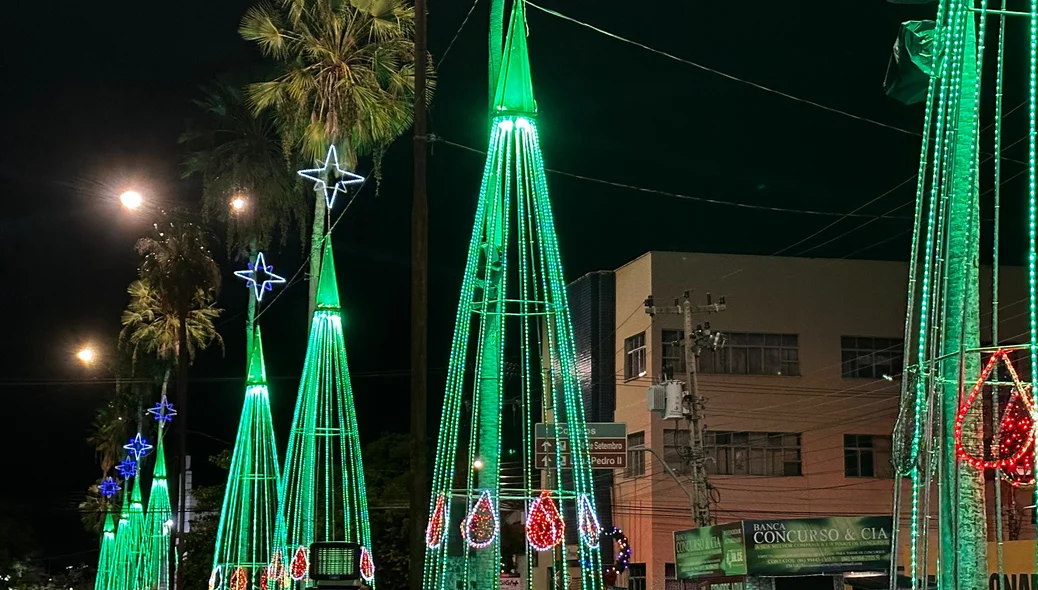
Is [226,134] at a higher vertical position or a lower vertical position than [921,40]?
higher

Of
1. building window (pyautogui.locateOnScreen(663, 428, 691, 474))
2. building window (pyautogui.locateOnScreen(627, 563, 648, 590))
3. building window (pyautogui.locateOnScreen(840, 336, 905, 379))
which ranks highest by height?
building window (pyautogui.locateOnScreen(840, 336, 905, 379))

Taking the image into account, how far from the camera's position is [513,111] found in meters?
14.9

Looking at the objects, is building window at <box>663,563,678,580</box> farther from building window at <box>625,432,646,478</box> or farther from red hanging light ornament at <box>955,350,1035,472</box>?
red hanging light ornament at <box>955,350,1035,472</box>

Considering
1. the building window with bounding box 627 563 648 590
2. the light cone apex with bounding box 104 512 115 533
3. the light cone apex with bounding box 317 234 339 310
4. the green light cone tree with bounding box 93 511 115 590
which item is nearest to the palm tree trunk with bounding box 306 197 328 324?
the light cone apex with bounding box 317 234 339 310

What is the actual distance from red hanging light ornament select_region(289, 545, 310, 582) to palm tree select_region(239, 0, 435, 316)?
243 inches

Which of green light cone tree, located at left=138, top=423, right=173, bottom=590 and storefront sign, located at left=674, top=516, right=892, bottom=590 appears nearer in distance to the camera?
storefront sign, located at left=674, top=516, right=892, bottom=590

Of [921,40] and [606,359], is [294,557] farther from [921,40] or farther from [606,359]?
[606,359]

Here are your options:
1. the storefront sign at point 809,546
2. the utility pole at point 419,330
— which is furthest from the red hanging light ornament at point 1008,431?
the storefront sign at point 809,546

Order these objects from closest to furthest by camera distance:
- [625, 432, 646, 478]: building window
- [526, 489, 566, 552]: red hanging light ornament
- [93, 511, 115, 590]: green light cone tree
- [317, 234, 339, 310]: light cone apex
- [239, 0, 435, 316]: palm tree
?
[526, 489, 566, 552]: red hanging light ornament < [317, 234, 339, 310]: light cone apex < [239, 0, 435, 316]: palm tree < [625, 432, 646, 478]: building window < [93, 511, 115, 590]: green light cone tree

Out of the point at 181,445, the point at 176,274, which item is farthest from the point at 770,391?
the point at 176,274

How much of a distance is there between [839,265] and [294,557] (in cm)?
2783

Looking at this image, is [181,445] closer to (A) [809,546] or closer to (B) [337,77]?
(B) [337,77]

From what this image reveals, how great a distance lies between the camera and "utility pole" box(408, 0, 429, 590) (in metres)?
17.6

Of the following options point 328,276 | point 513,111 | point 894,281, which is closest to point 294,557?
point 328,276
